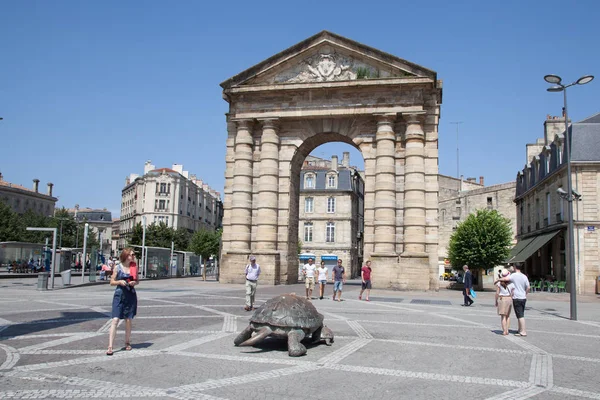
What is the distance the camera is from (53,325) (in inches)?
440

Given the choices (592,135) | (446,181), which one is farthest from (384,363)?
(446,181)

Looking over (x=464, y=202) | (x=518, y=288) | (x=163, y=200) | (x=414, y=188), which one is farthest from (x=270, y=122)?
(x=163, y=200)

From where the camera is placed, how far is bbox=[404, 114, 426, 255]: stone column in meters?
27.9

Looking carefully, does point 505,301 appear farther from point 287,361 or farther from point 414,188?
point 414,188

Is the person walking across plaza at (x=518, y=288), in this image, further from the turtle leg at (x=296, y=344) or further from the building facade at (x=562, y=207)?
the building facade at (x=562, y=207)

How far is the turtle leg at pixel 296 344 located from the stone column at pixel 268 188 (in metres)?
21.2

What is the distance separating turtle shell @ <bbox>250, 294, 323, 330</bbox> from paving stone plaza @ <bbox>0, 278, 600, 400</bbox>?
488mm

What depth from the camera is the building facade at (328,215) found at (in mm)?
58438

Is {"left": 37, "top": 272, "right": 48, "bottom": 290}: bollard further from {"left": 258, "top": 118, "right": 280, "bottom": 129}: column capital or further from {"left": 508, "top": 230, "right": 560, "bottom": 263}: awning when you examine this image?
{"left": 508, "top": 230, "right": 560, "bottom": 263}: awning

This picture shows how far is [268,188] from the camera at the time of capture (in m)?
30.1

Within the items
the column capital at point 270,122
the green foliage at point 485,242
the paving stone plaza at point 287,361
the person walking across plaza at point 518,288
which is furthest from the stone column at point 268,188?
the person walking across plaza at point 518,288

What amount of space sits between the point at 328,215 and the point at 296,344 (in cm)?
5078

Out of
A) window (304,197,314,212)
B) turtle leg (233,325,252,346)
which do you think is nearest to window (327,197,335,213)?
window (304,197,314,212)

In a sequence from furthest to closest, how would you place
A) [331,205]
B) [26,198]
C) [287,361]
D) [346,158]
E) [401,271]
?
1. [26,198]
2. [346,158]
3. [331,205]
4. [401,271]
5. [287,361]
